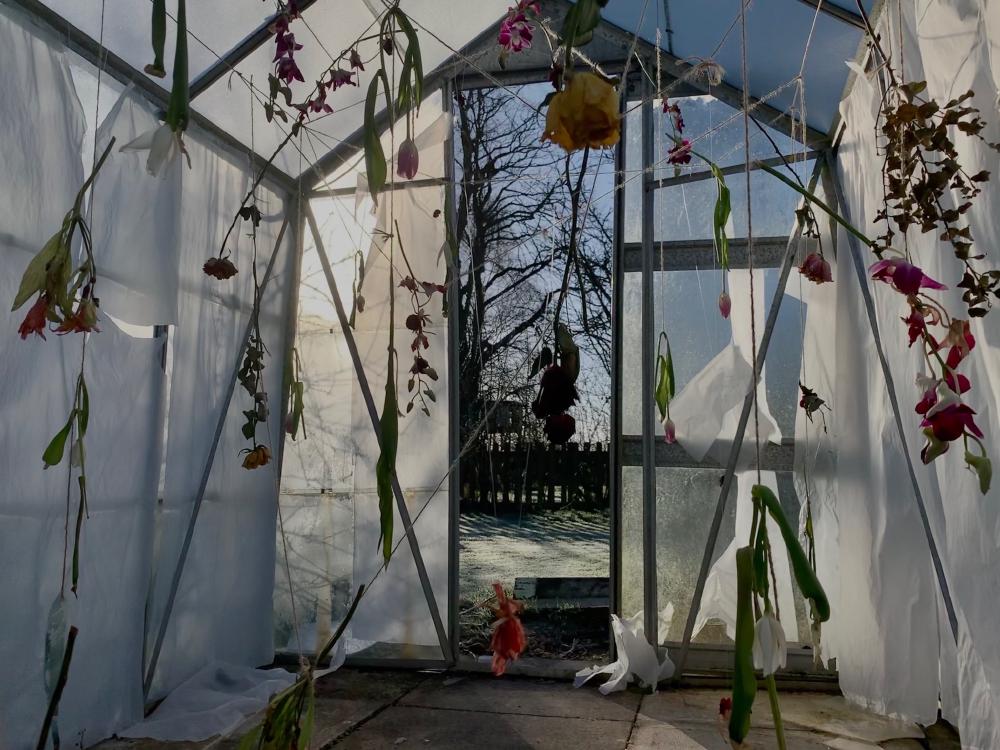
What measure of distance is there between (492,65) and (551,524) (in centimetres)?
238

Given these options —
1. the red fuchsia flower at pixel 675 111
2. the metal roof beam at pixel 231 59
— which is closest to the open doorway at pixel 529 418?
the metal roof beam at pixel 231 59

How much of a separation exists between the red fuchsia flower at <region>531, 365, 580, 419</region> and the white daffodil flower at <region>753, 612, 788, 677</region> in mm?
230

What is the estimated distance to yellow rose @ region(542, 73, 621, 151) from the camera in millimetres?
487

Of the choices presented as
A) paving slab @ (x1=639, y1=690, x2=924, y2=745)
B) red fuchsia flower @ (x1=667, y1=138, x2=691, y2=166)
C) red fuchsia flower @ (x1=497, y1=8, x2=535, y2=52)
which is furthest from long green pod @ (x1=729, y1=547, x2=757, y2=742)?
paving slab @ (x1=639, y1=690, x2=924, y2=745)

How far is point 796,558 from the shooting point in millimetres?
558

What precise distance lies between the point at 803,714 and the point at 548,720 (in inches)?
40.6

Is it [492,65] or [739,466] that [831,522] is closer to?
[739,466]

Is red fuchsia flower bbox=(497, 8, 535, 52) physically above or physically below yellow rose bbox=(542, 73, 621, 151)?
above

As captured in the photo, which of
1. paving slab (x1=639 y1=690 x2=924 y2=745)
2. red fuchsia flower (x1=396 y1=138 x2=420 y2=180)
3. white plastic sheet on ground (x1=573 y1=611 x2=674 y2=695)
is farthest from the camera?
white plastic sheet on ground (x1=573 y1=611 x2=674 y2=695)

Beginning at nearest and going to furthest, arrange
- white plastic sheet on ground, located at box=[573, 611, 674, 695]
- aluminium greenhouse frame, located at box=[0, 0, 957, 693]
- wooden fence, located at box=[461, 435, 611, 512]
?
white plastic sheet on ground, located at box=[573, 611, 674, 695] < aluminium greenhouse frame, located at box=[0, 0, 957, 693] < wooden fence, located at box=[461, 435, 611, 512]

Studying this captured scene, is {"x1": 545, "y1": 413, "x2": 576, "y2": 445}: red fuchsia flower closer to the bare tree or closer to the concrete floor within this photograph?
the concrete floor

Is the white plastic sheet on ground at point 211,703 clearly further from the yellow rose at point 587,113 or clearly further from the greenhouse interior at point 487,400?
the yellow rose at point 587,113

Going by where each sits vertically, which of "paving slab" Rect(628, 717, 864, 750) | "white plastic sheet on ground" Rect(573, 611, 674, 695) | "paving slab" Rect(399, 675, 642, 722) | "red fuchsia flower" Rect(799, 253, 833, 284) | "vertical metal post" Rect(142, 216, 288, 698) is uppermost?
"red fuchsia flower" Rect(799, 253, 833, 284)

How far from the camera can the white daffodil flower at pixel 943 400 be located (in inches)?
26.5
